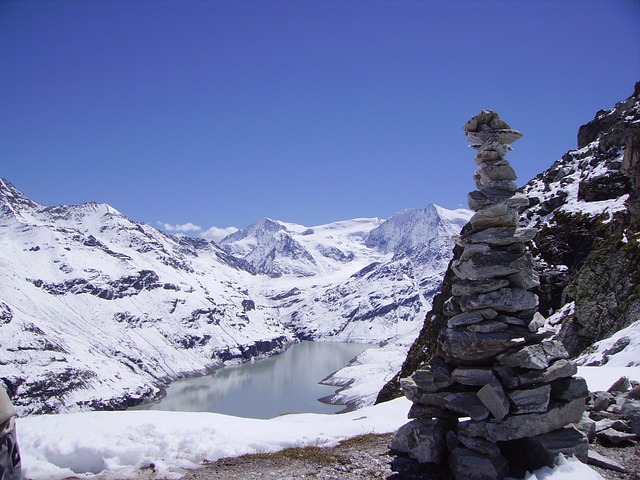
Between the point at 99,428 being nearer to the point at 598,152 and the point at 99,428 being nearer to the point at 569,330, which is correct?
the point at 569,330

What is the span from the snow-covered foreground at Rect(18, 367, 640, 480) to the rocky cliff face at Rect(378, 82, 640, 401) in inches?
782

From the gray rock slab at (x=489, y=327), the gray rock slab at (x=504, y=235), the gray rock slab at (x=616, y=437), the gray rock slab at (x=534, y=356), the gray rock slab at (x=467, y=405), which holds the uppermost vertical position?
the gray rock slab at (x=504, y=235)

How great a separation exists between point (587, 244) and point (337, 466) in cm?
5047

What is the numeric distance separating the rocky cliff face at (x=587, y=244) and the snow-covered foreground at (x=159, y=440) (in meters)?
19.9

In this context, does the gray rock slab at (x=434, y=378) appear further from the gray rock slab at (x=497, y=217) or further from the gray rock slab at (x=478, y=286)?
the gray rock slab at (x=497, y=217)

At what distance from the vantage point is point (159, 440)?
18156 mm

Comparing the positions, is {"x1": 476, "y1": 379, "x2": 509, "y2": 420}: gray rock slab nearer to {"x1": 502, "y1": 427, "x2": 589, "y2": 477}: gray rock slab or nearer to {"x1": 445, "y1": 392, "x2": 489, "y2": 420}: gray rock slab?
{"x1": 445, "y1": 392, "x2": 489, "y2": 420}: gray rock slab

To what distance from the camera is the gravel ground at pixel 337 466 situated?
49.5 feet

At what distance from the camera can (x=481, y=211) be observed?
1778 cm

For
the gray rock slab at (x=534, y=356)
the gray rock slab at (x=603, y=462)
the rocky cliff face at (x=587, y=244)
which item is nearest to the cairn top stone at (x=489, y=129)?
the gray rock slab at (x=534, y=356)

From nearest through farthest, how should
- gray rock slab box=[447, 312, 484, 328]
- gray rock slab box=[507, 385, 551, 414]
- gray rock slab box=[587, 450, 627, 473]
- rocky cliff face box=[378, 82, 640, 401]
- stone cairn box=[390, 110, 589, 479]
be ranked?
gray rock slab box=[587, 450, 627, 473] < stone cairn box=[390, 110, 589, 479] < gray rock slab box=[507, 385, 551, 414] < gray rock slab box=[447, 312, 484, 328] < rocky cliff face box=[378, 82, 640, 401]

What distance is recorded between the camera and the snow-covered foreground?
16.4 metres

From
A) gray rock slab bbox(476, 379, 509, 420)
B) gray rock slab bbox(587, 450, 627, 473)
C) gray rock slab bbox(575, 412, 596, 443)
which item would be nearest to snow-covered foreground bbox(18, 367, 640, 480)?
gray rock slab bbox(587, 450, 627, 473)

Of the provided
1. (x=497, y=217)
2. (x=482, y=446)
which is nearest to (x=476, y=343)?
(x=482, y=446)
